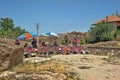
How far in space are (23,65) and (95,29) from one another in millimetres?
35301

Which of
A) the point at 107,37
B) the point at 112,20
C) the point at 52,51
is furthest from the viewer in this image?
the point at 112,20

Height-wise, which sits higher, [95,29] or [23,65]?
[95,29]

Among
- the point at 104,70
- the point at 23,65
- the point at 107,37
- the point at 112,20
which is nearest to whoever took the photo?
the point at 23,65

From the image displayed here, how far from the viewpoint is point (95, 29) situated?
45.6 meters

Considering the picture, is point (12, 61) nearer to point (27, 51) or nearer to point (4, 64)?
point (4, 64)

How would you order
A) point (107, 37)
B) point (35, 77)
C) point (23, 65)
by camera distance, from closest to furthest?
point (35, 77) < point (23, 65) < point (107, 37)

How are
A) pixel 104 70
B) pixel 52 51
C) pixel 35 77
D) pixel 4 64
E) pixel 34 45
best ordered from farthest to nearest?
pixel 34 45
pixel 52 51
pixel 104 70
pixel 4 64
pixel 35 77

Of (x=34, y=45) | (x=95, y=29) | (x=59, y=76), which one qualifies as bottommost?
(x=59, y=76)

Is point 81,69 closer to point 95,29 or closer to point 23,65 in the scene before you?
point 23,65

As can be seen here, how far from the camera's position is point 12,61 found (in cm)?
1050

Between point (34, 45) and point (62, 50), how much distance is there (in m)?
3.09

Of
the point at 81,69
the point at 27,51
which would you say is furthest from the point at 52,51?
the point at 81,69

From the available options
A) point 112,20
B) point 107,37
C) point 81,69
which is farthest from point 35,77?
point 112,20

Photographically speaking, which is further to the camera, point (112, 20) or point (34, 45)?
point (112, 20)
